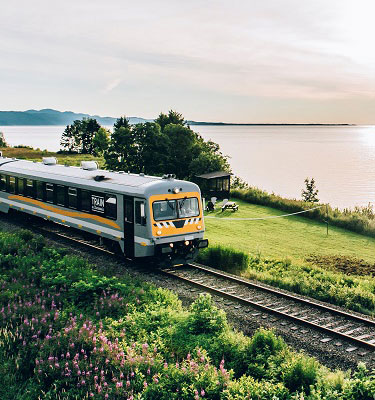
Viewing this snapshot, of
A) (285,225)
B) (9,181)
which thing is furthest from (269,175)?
Result: (9,181)

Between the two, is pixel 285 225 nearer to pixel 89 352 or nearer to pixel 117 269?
pixel 117 269

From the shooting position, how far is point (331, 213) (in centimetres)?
3400

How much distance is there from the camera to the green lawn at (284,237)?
24.1 metres

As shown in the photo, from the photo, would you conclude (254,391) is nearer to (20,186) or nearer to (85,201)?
(85,201)

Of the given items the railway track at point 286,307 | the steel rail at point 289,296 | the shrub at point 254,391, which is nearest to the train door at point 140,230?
the railway track at point 286,307

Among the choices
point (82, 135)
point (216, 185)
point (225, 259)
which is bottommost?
point (225, 259)

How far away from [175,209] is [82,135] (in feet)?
326

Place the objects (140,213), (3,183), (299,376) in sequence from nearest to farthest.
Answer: (299,376) < (140,213) < (3,183)

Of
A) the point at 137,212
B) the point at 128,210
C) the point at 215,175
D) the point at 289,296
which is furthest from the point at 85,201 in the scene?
the point at 215,175

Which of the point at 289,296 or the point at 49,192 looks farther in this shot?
the point at 49,192

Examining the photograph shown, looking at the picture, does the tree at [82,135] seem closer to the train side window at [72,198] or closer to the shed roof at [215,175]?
the shed roof at [215,175]

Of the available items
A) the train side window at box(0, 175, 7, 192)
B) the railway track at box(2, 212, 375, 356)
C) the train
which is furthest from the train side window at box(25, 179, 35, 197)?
the railway track at box(2, 212, 375, 356)

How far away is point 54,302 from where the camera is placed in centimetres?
1190

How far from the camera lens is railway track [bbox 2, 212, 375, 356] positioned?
11.4 meters
